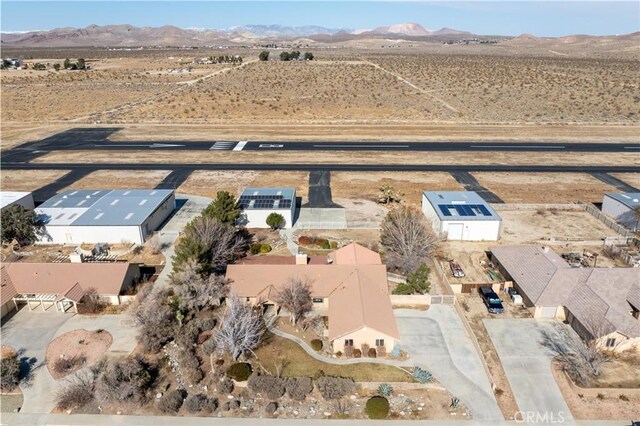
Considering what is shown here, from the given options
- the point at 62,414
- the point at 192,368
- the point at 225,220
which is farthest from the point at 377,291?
the point at 62,414

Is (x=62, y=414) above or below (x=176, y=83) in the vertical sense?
below

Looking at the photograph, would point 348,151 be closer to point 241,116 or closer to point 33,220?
point 241,116

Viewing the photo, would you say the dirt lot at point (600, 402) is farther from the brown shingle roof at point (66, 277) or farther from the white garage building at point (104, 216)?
the white garage building at point (104, 216)

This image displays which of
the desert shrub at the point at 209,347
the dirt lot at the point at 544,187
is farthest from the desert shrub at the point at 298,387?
the dirt lot at the point at 544,187

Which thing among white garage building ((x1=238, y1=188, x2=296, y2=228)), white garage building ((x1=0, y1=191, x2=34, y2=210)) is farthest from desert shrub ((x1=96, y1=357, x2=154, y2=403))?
white garage building ((x1=0, y1=191, x2=34, y2=210))

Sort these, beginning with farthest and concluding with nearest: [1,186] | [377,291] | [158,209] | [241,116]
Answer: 1. [241,116]
2. [1,186]
3. [158,209]
4. [377,291]

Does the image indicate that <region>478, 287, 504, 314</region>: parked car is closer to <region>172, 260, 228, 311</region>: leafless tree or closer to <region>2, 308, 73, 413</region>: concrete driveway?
<region>172, 260, 228, 311</region>: leafless tree
